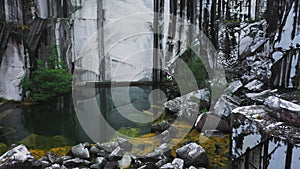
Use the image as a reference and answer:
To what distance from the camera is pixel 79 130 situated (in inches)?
112

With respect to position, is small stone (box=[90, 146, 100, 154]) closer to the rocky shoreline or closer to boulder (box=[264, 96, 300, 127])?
the rocky shoreline

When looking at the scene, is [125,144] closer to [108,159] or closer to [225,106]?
[108,159]

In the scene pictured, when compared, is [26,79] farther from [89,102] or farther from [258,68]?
[258,68]

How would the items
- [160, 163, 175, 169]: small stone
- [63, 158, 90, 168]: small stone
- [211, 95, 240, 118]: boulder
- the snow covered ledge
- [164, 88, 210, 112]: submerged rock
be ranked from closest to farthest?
[160, 163, 175, 169]: small stone < [63, 158, 90, 168]: small stone < [211, 95, 240, 118]: boulder < [164, 88, 210, 112]: submerged rock < the snow covered ledge

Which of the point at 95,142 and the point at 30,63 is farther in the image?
the point at 30,63

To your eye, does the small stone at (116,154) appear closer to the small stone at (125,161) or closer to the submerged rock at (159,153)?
the small stone at (125,161)

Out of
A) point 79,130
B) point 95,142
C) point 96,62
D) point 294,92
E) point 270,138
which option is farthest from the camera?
point 96,62

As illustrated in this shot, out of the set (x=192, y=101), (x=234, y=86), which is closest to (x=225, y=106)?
(x=192, y=101)

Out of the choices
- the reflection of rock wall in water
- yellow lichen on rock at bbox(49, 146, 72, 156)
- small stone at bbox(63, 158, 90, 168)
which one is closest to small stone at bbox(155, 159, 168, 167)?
small stone at bbox(63, 158, 90, 168)

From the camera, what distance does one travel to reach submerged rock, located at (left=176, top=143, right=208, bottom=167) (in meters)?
2.04

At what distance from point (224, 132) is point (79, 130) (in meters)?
1.40

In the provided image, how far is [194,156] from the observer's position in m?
2.05

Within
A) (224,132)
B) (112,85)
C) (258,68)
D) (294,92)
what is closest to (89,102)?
(112,85)

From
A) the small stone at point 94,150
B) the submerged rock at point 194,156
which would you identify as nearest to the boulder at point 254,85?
the submerged rock at point 194,156
